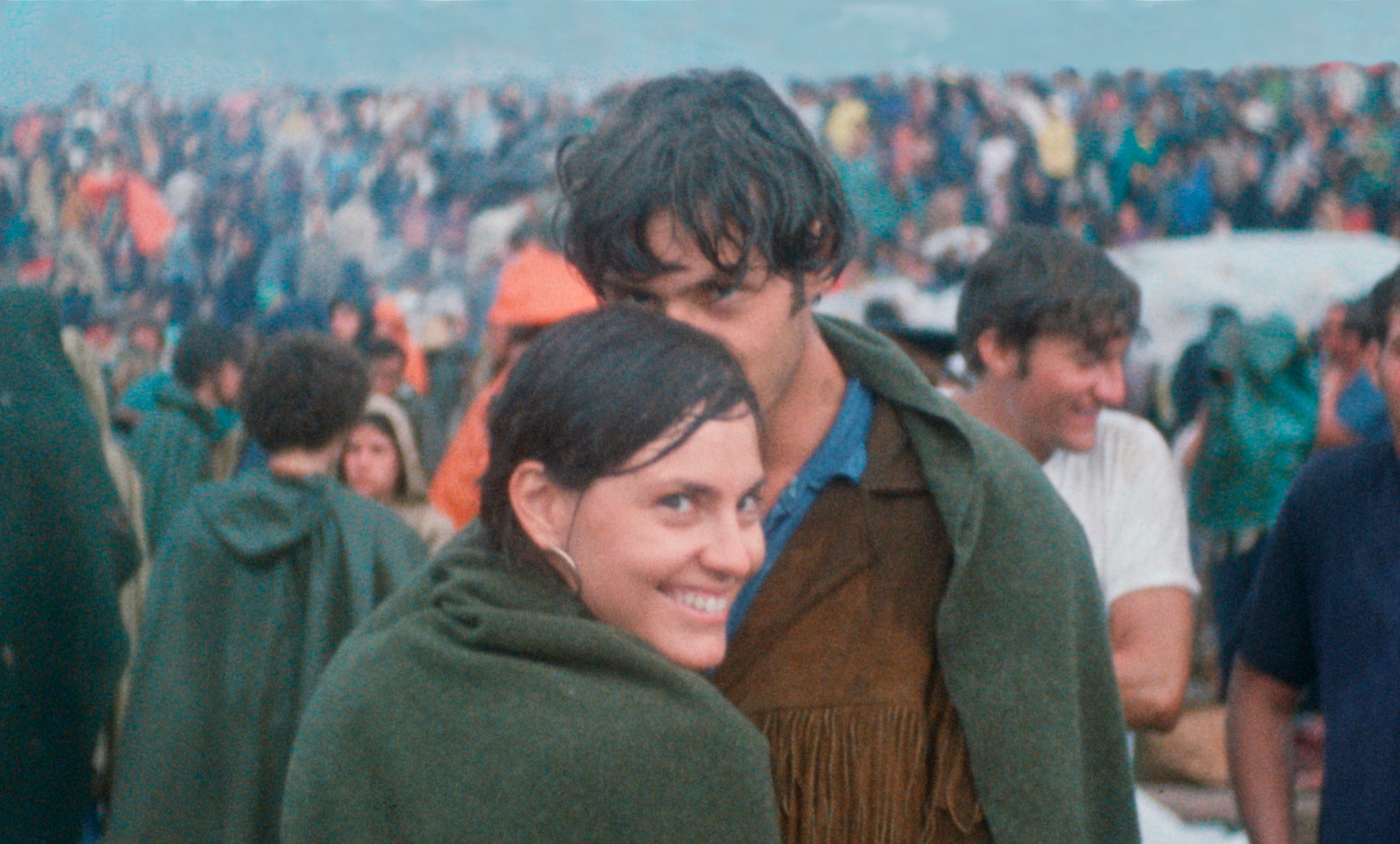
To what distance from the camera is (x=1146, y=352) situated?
7906mm

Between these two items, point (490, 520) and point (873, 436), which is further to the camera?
point (873, 436)

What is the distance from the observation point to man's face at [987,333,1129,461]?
9.94ft

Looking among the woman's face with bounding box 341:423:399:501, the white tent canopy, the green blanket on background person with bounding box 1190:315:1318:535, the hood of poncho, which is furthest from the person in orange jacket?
the green blanket on background person with bounding box 1190:315:1318:535

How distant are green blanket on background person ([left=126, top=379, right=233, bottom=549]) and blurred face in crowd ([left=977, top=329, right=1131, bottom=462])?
4.13 meters

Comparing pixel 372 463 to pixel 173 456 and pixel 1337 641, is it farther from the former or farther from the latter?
pixel 1337 641

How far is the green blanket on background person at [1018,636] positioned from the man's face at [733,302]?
195mm

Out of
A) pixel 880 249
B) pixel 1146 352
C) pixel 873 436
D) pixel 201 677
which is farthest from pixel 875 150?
pixel 873 436

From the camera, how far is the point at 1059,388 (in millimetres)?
3027

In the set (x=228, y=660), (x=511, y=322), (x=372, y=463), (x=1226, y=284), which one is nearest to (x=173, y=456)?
(x=372, y=463)

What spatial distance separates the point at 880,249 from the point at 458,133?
3.98m

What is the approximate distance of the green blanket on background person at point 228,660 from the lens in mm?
3664

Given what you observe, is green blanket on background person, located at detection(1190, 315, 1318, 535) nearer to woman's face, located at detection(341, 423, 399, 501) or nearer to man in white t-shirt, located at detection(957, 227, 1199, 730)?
man in white t-shirt, located at detection(957, 227, 1199, 730)

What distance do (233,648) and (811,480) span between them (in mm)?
2325

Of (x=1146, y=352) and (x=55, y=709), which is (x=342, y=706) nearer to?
(x=55, y=709)
